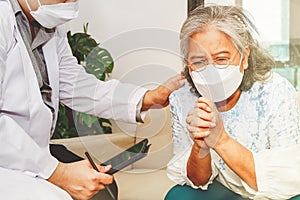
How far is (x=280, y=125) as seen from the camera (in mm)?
1037

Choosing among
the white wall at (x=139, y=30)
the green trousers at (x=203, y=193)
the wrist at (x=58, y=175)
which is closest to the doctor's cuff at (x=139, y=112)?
the white wall at (x=139, y=30)

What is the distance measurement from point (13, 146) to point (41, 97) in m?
0.14

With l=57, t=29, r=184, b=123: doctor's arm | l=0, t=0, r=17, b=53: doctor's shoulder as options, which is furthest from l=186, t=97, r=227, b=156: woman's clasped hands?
l=0, t=0, r=17, b=53: doctor's shoulder

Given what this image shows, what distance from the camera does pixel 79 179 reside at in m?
0.90

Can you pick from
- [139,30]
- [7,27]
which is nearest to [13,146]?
[7,27]

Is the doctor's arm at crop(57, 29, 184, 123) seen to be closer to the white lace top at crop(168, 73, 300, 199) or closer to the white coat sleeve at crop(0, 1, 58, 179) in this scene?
the white lace top at crop(168, 73, 300, 199)

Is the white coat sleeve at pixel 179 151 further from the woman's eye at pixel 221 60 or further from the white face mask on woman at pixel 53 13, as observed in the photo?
the white face mask on woman at pixel 53 13

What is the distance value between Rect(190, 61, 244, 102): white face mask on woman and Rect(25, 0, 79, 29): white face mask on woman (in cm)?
29

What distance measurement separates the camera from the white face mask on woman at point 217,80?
42.5 inches

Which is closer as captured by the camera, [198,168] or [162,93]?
[198,168]

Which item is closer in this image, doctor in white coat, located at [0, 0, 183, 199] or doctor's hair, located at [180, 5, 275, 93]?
doctor in white coat, located at [0, 0, 183, 199]

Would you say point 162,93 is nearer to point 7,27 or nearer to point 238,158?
point 238,158

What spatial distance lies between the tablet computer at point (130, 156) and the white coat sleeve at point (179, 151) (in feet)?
0.38

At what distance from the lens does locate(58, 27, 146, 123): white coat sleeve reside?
119 centimetres
